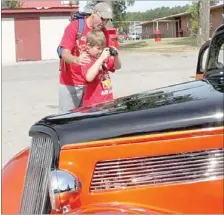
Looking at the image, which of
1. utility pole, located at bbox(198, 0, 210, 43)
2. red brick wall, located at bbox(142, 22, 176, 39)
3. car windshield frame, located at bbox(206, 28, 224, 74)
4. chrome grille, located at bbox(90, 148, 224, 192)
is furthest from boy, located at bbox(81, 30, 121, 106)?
red brick wall, located at bbox(142, 22, 176, 39)

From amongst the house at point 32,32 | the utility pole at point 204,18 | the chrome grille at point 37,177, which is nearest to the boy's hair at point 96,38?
the chrome grille at point 37,177

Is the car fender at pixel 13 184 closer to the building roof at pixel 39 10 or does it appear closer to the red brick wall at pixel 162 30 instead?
the building roof at pixel 39 10

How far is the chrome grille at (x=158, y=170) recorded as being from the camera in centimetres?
220

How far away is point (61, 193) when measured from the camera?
234 centimetres

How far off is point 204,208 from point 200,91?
66 centimetres

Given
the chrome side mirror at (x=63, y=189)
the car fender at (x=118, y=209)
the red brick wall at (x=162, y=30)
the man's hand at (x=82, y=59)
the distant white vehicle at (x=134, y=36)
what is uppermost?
the red brick wall at (x=162, y=30)

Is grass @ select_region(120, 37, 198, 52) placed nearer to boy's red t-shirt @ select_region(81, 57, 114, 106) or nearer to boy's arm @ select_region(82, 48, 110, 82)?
boy's red t-shirt @ select_region(81, 57, 114, 106)

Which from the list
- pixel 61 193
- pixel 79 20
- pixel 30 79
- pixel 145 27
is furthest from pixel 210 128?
pixel 145 27

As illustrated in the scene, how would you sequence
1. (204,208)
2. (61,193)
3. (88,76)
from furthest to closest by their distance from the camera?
(88,76), (61,193), (204,208)

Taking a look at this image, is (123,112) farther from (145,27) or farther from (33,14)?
(145,27)

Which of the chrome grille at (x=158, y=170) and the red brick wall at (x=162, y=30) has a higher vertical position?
the red brick wall at (x=162, y=30)

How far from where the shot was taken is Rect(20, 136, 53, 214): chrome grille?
2.54 m

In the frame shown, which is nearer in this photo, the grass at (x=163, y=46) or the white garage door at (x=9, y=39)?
the white garage door at (x=9, y=39)

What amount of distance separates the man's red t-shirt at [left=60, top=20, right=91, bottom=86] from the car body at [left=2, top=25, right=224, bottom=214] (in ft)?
7.23
